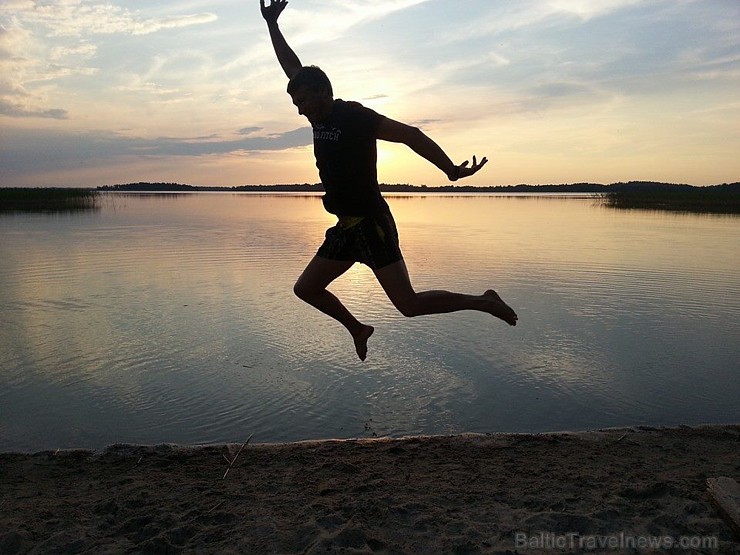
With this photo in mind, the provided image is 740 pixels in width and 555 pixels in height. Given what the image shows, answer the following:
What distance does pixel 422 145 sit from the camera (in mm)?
4047

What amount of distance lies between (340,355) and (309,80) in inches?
169

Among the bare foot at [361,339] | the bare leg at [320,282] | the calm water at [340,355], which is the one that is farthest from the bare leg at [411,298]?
the calm water at [340,355]

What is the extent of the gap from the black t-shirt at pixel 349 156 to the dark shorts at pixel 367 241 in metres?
0.07

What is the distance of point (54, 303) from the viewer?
10.3 meters

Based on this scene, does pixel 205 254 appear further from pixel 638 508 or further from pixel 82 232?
pixel 638 508

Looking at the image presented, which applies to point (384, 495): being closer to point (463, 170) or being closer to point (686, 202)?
point (463, 170)

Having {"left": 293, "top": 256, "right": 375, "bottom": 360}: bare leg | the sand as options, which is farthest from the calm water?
{"left": 293, "top": 256, "right": 375, "bottom": 360}: bare leg

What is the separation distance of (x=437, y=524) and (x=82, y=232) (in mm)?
23410

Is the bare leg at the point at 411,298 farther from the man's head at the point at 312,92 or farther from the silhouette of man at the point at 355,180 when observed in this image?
the man's head at the point at 312,92

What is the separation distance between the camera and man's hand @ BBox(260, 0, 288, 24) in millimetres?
4578

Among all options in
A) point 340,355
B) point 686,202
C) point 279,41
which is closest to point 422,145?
point 279,41

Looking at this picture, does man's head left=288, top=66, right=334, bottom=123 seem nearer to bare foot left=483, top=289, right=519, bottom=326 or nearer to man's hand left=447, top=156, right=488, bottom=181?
man's hand left=447, top=156, right=488, bottom=181

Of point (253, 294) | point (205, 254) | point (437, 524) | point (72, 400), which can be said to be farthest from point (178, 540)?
point (205, 254)

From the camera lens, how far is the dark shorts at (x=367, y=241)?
409cm
